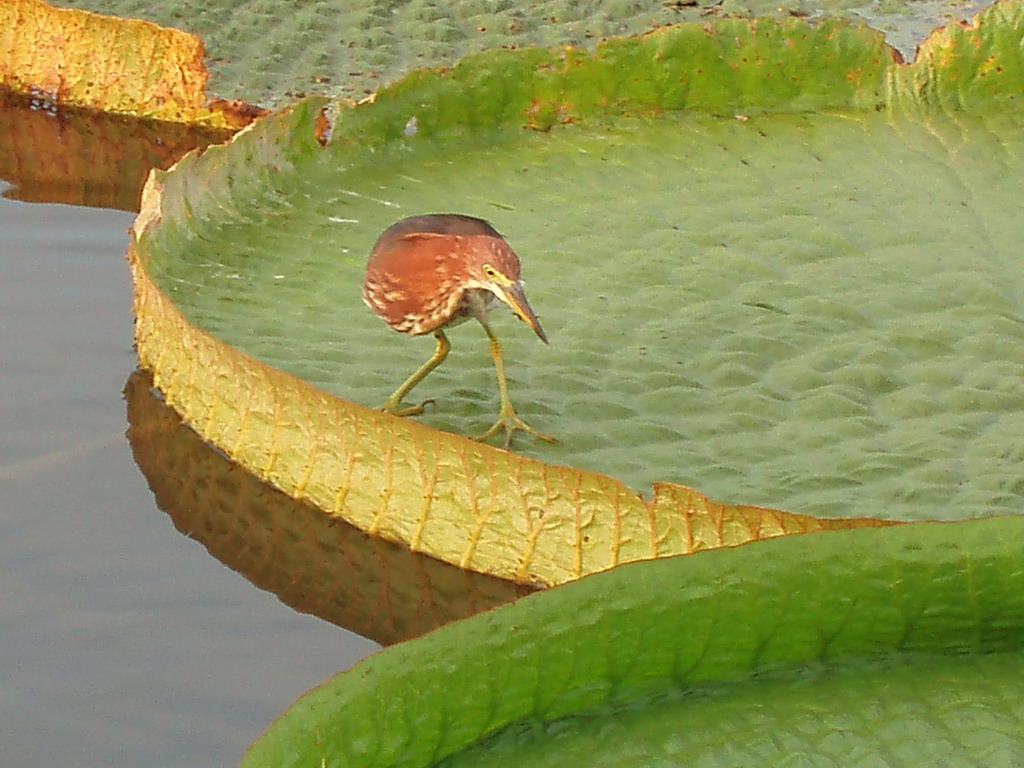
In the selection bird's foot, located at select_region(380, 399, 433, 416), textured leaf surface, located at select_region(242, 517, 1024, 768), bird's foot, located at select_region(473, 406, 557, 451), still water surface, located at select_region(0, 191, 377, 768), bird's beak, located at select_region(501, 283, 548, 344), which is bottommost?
still water surface, located at select_region(0, 191, 377, 768)

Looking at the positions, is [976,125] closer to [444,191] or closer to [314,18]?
[444,191]

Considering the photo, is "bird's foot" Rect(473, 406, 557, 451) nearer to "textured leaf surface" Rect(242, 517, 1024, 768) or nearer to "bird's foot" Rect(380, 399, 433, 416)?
"bird's foot" Rect(380, 399, 433, 416)

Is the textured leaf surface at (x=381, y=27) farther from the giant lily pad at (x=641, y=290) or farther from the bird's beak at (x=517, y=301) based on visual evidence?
the bird's beak at (x=517, y=301)

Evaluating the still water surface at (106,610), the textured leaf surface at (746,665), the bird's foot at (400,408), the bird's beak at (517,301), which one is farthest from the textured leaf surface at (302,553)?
the textured leaf surface at (746,665)

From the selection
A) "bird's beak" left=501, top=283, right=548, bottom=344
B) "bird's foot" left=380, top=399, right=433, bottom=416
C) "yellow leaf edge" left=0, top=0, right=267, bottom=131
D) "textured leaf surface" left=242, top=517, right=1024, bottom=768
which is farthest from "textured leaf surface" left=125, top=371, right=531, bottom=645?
"yellow leaf edge" left=0, top=0, right=267, bottom=131

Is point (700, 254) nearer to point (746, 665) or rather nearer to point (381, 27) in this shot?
point (746, 665)

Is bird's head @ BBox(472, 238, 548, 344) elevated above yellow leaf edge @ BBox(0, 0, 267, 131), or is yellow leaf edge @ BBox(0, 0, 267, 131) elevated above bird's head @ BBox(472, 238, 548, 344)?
bird's head @ BBox(472, 238, 548, 344)

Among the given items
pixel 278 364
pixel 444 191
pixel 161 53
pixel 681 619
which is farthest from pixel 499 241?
pixel 161 53
